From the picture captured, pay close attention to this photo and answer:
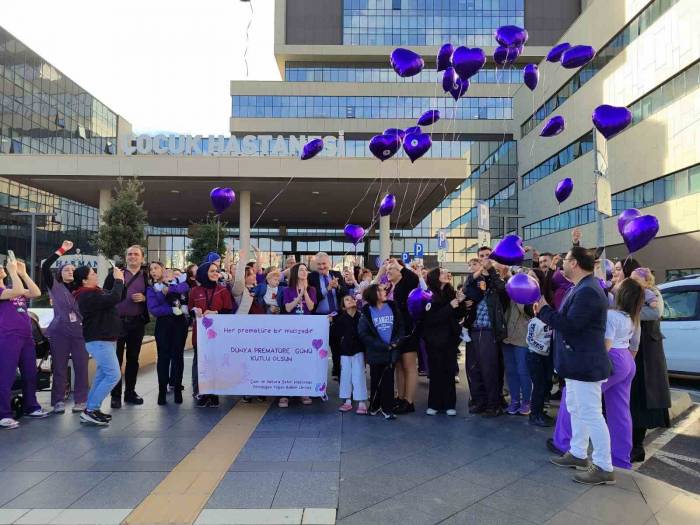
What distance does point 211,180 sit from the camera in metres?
20.7

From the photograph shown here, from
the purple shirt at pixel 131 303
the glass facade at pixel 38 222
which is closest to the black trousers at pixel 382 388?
the purple shirt at pixel 131 303

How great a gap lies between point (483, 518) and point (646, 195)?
27276 mm

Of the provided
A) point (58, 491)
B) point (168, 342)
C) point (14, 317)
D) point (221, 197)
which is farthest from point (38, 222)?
point (58, 491)

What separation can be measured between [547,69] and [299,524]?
43.1 m

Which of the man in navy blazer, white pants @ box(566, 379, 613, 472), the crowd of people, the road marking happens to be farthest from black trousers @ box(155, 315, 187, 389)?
the road marking

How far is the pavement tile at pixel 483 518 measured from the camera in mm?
3361

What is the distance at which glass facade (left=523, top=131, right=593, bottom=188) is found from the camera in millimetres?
32866

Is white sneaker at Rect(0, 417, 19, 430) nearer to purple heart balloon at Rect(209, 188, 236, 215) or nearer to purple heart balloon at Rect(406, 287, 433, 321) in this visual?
purple heart balloon at Rect(406, 287, 433, 321)

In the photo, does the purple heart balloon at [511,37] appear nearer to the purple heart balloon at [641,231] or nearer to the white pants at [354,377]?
the purple heart balloon at [641,231]

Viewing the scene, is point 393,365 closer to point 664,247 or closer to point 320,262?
point 320,262

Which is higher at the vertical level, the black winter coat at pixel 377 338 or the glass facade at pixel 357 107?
the glass facade at pixel 357 107

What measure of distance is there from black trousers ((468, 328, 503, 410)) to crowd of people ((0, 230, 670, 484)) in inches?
0.6

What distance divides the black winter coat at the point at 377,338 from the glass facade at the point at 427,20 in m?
56.4

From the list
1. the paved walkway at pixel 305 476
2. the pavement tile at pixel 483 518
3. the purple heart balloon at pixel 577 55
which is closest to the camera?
the pavement tile at pixel 483 518
